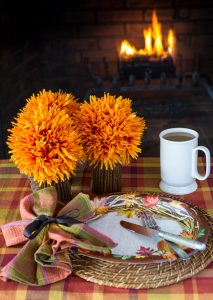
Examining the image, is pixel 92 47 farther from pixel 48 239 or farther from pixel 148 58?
pixel 48 239

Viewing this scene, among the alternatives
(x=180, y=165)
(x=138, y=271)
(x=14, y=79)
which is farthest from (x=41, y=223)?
(x=14, y=79)

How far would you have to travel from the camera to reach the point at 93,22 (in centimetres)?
188

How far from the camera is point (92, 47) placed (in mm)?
1917

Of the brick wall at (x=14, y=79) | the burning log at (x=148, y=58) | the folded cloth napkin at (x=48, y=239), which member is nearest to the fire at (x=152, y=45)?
the burning log at (x=148, y=58)

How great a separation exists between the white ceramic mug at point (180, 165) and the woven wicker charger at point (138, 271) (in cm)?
21

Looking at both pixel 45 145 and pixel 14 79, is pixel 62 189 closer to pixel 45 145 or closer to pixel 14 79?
pixel 45 145

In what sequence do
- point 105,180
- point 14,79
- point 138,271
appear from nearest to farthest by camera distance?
1. point 138,271
2. point 105,180
3. point 14,79

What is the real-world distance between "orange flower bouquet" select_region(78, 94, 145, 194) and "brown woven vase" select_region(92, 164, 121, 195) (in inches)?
1.2

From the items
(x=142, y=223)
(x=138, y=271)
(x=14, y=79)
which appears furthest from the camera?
(x=14, y=79)

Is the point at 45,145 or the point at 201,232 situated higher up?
the point at 45,145

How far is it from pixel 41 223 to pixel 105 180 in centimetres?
19

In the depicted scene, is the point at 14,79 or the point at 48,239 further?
the point at 14,79

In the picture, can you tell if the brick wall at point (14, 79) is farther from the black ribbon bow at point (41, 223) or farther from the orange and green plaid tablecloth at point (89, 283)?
the black ribbon bow at point (41, 223)

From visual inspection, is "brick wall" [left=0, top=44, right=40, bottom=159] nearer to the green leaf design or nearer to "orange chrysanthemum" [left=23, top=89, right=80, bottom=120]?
"orange chrysanthemum" [left=23, top=89, right=80, bottom=120]
